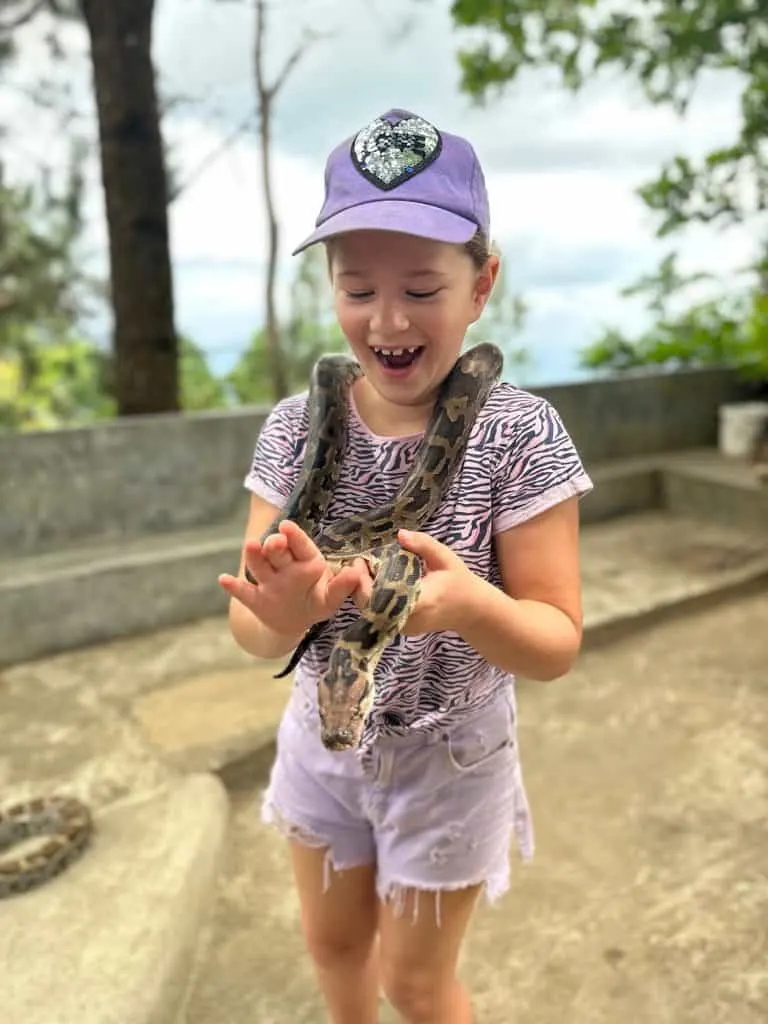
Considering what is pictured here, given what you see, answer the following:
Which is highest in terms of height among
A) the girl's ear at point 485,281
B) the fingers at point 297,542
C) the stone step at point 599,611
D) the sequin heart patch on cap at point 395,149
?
the sequin heart patch on cap at point 395,149

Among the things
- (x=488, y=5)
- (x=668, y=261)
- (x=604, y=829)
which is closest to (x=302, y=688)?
(x=604, y=829)

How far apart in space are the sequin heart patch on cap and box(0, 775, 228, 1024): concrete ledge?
174cm

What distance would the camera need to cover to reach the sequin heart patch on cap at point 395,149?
44.4 inches

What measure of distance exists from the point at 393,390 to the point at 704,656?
3.25 metres

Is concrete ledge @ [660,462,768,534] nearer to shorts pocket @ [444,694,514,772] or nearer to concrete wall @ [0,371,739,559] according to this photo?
concrete wall @ [0,371,739,559]

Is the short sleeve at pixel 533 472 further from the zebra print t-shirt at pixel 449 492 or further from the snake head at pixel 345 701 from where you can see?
the snake head at pixel 345 701

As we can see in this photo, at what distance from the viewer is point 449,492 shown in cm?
125

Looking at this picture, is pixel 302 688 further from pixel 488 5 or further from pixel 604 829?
pixel 488 5

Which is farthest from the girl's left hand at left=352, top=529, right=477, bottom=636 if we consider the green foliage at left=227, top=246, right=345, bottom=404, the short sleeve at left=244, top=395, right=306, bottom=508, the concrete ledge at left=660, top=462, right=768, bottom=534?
the green foliage at left=227, top=246, right=345, bottom=404

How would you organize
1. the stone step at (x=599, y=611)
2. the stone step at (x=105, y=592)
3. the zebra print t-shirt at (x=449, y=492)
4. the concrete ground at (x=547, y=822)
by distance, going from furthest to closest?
the stone step at (x=105, y=592), the stone step at (x=599, y=611), the concrete ground at (x=547, y=822), the zebra print t-shirt at (x=449, y=492)

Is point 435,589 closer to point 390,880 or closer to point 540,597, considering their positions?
point 540,597

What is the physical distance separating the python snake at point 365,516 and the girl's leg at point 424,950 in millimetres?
507

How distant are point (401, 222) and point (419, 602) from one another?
454 mm

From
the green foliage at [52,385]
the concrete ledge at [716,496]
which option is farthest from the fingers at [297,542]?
the green foliage at [52,385]
